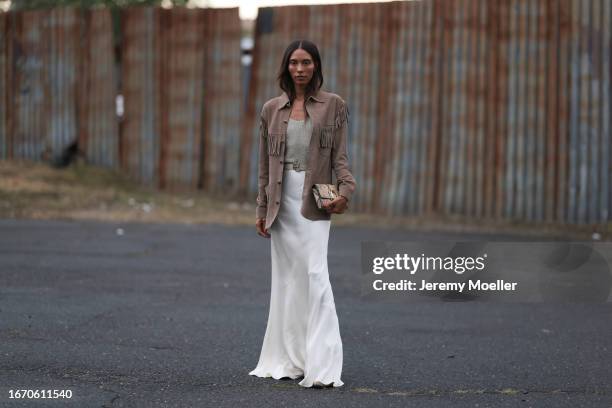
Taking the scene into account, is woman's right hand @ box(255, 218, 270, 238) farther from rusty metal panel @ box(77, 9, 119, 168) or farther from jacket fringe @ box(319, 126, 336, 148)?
rusty metal panel @ box(77, 9, 119, 168)

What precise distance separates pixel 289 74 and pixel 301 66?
0.15 meters

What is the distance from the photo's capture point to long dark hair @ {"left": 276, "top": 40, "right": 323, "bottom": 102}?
19.4 ft

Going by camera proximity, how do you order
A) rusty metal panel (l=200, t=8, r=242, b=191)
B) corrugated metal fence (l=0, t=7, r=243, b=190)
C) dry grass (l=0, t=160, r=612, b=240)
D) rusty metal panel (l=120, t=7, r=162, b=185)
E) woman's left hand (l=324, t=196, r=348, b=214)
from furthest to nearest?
rusty metal panel (l=120, t=7, r=162, b=185) → corrugated metal fence (l=0, t=7, r=243, b=190) → rusty metal panel (l=200, t=8, r=242, b=191) → dry grass (l=0, t=160, r=612, b=240) → woman's left hand (l=324, t=196, r=348, b=214)

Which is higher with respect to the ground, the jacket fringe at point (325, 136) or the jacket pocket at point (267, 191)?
the jacket fringe at point (325, 136)

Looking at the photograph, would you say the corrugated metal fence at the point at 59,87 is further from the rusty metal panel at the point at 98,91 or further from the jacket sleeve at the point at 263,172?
the jacket sleeve at the point at 263,172

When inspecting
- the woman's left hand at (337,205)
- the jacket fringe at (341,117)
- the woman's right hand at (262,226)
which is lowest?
the woman's right hand at (262,226)

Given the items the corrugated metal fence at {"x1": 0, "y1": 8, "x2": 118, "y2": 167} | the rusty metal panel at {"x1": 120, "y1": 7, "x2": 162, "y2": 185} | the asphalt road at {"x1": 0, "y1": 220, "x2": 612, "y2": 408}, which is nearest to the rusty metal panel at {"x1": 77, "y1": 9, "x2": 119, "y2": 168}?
the corrugated metal fence at {"x1": 0, "y1": 8, "x2": 118, "y2": 167}

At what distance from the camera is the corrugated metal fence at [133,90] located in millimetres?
16047

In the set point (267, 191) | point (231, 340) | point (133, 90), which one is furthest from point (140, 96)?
point (267, 191)

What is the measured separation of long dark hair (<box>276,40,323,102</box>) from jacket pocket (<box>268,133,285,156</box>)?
0.77 feet

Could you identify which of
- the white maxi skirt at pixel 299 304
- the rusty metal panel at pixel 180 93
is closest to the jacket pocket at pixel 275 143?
the white maxi skirt at pixel 299 304

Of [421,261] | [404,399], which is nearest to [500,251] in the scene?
[421,261]

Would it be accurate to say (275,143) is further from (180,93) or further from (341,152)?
(180,93)

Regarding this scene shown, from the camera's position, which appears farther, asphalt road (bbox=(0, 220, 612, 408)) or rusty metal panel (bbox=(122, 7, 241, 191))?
rusty metal panel (bbox=(122, 7, 241, 191))
